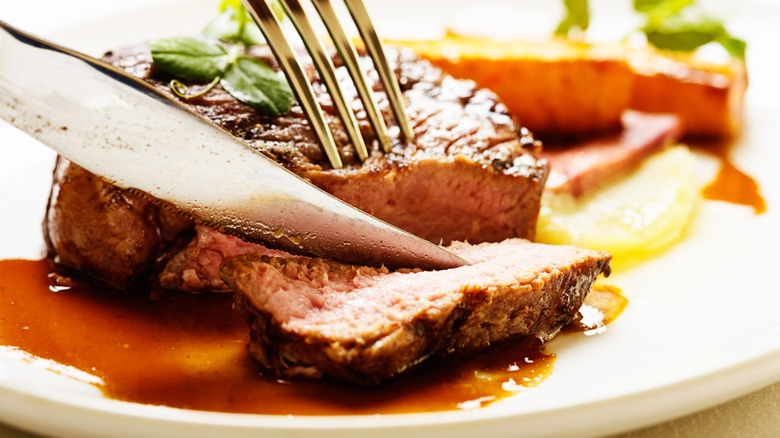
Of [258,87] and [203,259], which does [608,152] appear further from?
[203,259]

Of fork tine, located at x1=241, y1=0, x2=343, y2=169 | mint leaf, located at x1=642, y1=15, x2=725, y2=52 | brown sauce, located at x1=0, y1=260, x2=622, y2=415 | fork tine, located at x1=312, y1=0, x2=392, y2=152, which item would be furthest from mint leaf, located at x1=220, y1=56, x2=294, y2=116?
mint leaf, located at x1=642, y1=15, x2=725, y2=52

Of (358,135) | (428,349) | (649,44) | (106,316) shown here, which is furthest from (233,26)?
(649,44)

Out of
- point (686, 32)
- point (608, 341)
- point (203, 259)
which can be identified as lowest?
point (608, 341)

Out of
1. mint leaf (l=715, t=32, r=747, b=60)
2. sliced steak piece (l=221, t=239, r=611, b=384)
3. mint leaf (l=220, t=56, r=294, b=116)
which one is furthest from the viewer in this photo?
mint leaf (l=715, t=32, r=747, b=60)

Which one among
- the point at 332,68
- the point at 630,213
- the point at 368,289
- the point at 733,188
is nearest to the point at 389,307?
the point at 368,289

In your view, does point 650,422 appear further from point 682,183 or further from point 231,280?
point 682,183

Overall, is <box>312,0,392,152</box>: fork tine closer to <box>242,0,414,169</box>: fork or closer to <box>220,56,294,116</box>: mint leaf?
<box>242,0,414,169</box>: fork

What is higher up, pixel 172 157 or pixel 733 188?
pixel 172 157
